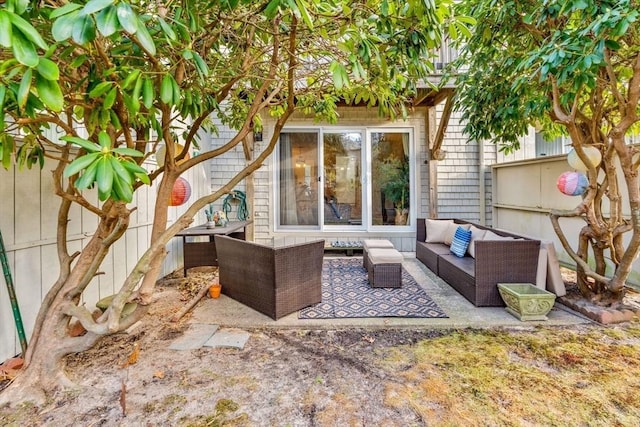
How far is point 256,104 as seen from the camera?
107 inches

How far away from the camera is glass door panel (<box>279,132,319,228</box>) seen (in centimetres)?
669

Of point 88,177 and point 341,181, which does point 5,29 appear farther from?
point 341,181

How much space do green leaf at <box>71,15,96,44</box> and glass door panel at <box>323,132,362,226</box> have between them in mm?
5557

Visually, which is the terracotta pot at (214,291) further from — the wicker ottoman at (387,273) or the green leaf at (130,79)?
the green leaf at (130,79)

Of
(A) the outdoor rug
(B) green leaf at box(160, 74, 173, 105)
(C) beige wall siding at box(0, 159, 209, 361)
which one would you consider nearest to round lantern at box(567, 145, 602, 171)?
(A) the outdoor rug

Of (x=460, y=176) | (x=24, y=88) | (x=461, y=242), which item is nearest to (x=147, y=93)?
(x=24, y=88)

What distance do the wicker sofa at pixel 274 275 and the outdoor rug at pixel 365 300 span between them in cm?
22

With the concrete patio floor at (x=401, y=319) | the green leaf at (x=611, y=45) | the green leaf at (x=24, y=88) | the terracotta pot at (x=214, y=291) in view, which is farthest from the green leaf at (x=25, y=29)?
the green leaf at (x=611, y=45)

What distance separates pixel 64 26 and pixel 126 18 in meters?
0.23

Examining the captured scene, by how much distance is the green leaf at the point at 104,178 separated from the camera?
1.17 meters

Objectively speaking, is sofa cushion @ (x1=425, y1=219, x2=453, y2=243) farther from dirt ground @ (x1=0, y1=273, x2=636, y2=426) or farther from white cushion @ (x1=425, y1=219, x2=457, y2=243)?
dirt ground @ (x1=0, y1=273, x2=636, y2=426)

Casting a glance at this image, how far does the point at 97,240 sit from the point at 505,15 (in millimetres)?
4069

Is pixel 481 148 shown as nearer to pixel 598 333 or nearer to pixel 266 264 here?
pixel 598 333

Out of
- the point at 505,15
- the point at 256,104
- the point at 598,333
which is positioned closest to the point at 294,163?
the point at 256,104
